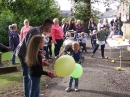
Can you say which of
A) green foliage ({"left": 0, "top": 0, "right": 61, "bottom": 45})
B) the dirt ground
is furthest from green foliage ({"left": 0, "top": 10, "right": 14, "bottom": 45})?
the dirt ground

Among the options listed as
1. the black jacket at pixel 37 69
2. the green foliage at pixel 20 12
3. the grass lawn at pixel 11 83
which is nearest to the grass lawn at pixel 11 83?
the grass lawn at pixel 11 83

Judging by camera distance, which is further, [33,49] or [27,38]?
→ [27,38]

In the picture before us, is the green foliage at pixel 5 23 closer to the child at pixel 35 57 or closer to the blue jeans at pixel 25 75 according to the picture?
the blue jeans at pixel 25 75

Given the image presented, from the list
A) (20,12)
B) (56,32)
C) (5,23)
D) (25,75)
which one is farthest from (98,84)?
(20,12)

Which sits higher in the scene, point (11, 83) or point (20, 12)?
point (20, 12)

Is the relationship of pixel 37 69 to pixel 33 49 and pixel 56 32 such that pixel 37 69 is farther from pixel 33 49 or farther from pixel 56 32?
pixel 56 32

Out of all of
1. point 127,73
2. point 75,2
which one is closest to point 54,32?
point 127,73

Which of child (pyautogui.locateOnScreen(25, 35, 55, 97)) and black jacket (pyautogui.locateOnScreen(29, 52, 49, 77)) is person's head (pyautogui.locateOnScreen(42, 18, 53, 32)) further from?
black jacket (pyautogui.locateOnScreen(29, 52, 49, 77))

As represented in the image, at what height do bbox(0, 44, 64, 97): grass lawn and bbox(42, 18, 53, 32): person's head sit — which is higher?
bbox(42, 18, 53, 32): person's head

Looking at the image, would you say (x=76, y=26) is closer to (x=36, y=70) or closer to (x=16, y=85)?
(x=16, y=85)

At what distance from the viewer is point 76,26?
1400 centimetres

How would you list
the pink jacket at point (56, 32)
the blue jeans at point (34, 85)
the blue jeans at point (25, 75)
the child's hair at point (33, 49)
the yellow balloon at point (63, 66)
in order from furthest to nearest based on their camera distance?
1. the pink jacket at point (56, 32)
2. the blue jeans at point (25, 75)
3. the yellow balloon at point (63, 66)
4. the blue jeans at point (34, 85)
5. the child's hair at point (33, 49)

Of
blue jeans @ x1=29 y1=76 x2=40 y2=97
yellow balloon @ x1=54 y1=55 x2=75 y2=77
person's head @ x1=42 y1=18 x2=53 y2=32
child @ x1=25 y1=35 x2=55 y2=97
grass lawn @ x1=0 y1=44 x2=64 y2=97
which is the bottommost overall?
grass lawn @ x1=0 y1=44 x2=64 y2=97

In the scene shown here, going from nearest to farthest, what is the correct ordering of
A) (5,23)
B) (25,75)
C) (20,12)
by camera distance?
1. (25,75)
2. (5,23)
3. (20,12)
